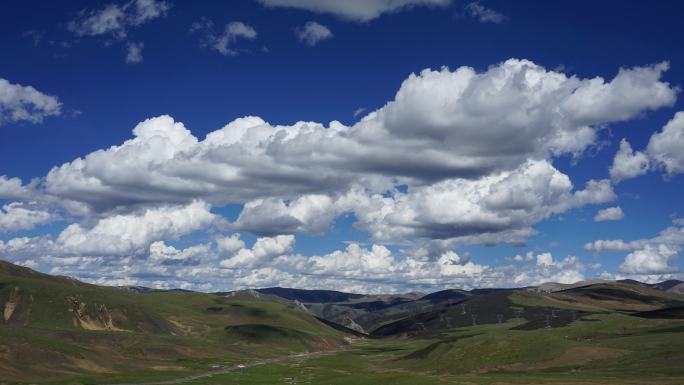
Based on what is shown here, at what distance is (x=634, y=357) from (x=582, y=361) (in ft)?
45.2

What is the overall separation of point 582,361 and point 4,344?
166385 millimetres

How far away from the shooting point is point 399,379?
15212cm

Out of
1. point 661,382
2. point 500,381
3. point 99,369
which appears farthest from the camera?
point 99,369

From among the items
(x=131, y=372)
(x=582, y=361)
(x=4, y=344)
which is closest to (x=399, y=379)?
(x=582, y=361)

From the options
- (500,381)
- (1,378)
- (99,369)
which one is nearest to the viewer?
(500,381)

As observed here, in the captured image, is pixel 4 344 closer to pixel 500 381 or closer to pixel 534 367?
pixel 500 381

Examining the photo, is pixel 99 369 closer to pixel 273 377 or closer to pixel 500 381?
pixel 273 377

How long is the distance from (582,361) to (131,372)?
445 ft

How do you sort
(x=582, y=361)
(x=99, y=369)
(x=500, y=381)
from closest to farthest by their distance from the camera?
(x=500, y=381) < (x=582, y=361) < (x=99, y=369)

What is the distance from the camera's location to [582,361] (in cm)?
18225

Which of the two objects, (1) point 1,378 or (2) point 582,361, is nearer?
(1) point 1,378

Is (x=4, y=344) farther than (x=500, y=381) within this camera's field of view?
Yes

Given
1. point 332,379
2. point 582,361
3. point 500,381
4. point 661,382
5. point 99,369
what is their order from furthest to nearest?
point 99,369
point 582,361
point 332,379
point 500,381
point 661,382

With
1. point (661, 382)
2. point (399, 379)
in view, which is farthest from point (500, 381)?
point (661, 382)
